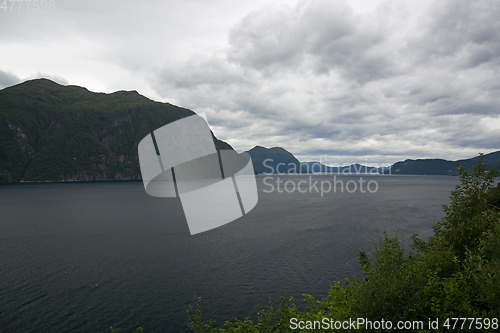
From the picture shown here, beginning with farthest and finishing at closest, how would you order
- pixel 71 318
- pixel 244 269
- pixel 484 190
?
1. pixel 244 269
2. pixel 71 318
3. pixel 484 190

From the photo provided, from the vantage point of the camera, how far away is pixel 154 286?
29094mm

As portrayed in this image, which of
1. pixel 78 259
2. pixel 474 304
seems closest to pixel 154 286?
pixel 78 259

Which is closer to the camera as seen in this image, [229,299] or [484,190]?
[484,190]

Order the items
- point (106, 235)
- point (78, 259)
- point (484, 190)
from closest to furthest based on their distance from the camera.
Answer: point (484, 190), point (78, 259), point (106, 235)

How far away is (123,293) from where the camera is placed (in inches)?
1073

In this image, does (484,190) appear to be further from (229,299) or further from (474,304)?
(229,299)

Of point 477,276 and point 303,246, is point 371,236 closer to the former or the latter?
point 303,246

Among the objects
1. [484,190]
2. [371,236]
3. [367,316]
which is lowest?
[371,236]

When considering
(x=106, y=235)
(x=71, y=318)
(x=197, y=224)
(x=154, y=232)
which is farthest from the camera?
(x=197, y=224)

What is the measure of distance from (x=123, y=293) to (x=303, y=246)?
2935 centimetres

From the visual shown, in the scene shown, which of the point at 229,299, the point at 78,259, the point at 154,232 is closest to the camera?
the point at 229,299

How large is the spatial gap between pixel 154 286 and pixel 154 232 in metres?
27.8

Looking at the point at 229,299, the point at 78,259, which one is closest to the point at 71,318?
the point at 229,299

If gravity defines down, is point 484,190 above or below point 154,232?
above
